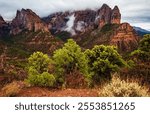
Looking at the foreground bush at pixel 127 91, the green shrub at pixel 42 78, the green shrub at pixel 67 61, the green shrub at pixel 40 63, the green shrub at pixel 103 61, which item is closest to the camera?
the foreground bush at pixel 127 91

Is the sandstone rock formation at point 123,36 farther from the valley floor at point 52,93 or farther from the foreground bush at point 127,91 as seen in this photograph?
the foreground bush at point 127,91

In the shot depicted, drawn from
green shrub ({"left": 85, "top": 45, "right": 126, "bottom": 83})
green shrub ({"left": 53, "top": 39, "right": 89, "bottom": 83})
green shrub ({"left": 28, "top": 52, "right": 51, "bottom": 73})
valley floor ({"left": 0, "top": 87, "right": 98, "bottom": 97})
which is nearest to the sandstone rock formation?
green shrub ({"left": 85, "top": 45, "right": 126, "bottom": 83})

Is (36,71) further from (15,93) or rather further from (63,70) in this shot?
(15,93)

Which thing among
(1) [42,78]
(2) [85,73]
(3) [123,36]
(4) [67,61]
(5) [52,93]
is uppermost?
(3) [123,36]

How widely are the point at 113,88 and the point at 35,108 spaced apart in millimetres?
2510

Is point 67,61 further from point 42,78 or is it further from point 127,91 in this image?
point 127,91

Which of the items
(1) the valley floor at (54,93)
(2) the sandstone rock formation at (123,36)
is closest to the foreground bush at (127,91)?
(1) the valley floor at (54,93)

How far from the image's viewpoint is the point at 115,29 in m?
190

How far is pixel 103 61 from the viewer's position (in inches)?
1267

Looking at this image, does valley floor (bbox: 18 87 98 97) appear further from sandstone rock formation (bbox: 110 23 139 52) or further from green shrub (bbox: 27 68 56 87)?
sandstone rock formation (bbox: 110 23 139 52)

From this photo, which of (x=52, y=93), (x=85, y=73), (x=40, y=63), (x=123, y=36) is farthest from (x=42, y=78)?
(x=123, y=36)

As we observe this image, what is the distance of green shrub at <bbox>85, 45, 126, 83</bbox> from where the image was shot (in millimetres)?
31656

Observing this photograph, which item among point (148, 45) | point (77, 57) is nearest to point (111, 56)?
point (148, 45)

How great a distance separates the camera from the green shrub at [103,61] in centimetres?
3166
